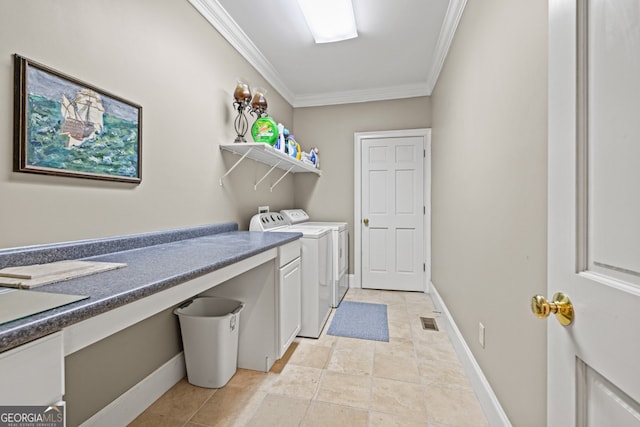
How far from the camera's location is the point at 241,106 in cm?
228

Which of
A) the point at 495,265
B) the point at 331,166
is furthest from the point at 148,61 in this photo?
the point at 331,166

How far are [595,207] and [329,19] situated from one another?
2.30 meters

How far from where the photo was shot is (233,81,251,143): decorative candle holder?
2.21 metres

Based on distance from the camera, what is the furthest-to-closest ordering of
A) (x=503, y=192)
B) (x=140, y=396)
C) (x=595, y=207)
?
(x=140, y=396)
(x=503, y=192)
(x=595, y=207)

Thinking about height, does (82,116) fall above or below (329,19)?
below

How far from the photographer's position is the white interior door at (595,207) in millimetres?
458

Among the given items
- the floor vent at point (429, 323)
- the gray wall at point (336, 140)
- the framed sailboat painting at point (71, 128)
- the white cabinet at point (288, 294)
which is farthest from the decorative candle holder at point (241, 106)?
the floor vent at point (429, 323)

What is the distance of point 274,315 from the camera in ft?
6.04

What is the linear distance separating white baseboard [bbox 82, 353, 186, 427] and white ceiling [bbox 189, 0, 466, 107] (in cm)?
232

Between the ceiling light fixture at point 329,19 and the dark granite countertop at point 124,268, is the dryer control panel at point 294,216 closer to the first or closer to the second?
the dark granite countertop at point 124,268

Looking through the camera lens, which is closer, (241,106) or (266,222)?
(241,106)

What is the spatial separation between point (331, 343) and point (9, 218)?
6.59ft

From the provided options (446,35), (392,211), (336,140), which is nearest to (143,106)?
(446,35)

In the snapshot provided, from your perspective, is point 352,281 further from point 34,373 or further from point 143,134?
point 34,373
